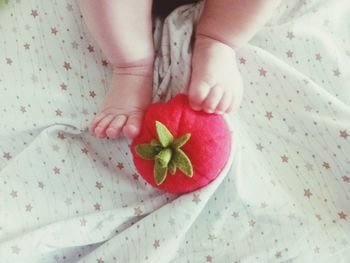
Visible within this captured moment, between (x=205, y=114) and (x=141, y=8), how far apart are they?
0.64 feet

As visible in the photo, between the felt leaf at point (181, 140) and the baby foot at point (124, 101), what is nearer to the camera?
the felt leaf at point (181, 140)

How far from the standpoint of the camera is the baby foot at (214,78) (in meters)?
0.76

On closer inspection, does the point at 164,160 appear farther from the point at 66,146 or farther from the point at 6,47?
the point at 6,47

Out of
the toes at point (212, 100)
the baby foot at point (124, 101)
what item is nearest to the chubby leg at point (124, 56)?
the baby foot at point (124, 101)

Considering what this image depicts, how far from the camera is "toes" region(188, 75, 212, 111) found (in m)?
0.75

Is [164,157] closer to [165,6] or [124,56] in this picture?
[124,56]

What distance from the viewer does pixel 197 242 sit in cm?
82

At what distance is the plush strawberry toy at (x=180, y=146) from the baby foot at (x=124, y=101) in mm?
56

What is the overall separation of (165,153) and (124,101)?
0.57 ft

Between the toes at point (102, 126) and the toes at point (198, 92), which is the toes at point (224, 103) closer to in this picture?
the toes at point (198, 92)

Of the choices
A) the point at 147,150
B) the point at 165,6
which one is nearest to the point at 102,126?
the point at 147,150

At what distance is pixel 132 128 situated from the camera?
0.79 metres

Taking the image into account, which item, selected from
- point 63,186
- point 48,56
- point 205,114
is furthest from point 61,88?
point 205,114

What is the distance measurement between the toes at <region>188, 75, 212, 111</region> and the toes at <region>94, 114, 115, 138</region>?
14cm
